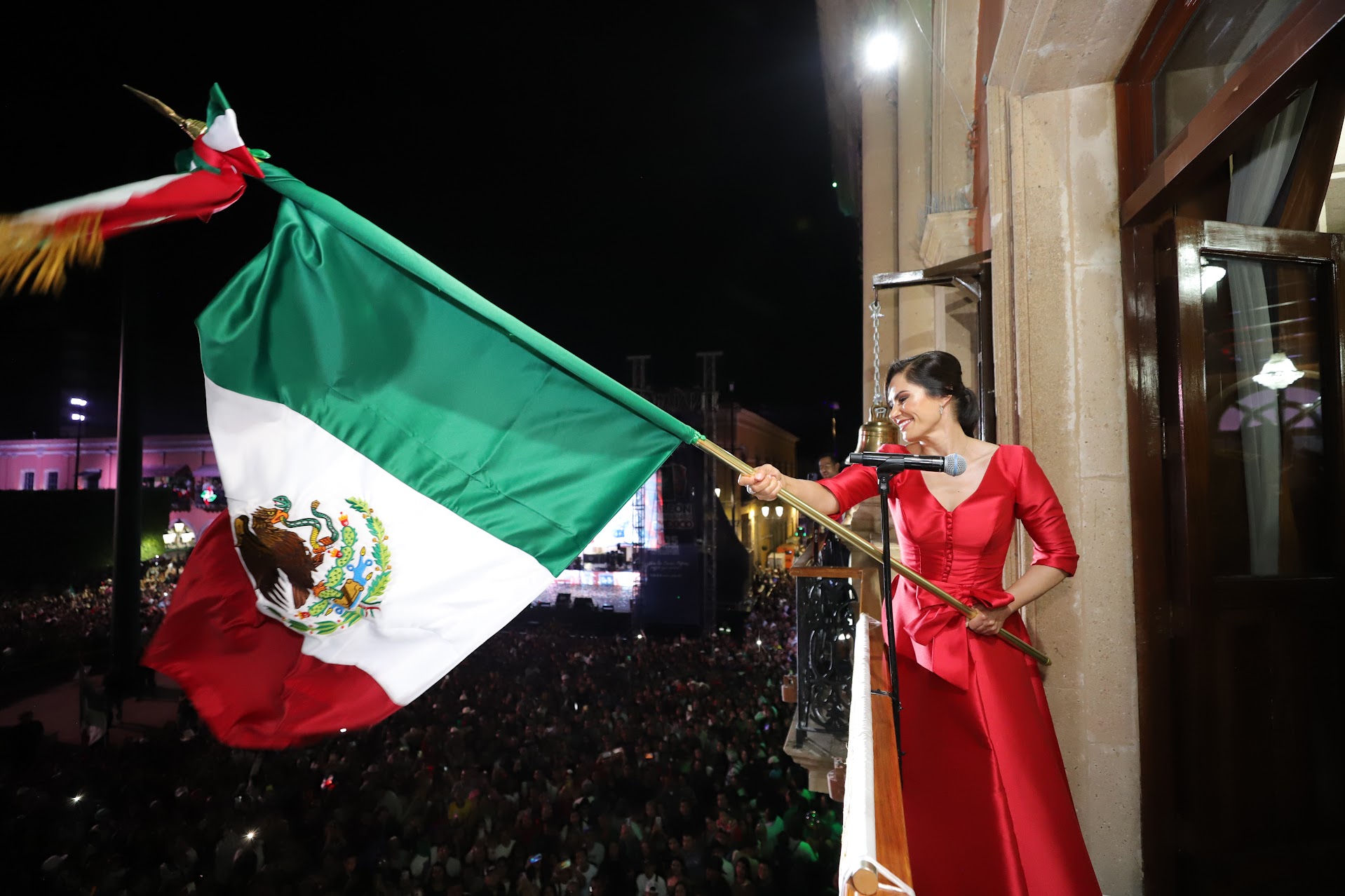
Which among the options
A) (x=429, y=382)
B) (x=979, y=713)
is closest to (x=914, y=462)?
(x=979, y=713)

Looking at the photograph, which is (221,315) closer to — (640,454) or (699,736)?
(640,454)

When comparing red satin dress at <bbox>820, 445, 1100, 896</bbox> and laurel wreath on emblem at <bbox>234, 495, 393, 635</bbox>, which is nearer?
laurel wreath on emblem at <bbox>234, 495, 393, 635</bbox>

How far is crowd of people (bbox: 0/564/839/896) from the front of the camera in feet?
21.4

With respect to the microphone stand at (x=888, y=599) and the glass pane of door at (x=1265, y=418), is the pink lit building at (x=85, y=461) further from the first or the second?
the glass pane of door at (x=1265, y=418)

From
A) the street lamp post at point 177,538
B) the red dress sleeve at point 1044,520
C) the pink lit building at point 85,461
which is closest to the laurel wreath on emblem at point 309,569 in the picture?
the red dress sleeve at point 1044,520

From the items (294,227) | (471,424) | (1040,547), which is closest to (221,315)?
(294,227)

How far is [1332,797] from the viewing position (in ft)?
9.98

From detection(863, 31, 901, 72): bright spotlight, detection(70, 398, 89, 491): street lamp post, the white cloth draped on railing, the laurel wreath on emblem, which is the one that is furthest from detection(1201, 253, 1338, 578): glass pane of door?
detection(70, 398, 89, 491): street lamp post

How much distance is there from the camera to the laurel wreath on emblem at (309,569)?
97.7 inches

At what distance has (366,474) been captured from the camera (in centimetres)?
265

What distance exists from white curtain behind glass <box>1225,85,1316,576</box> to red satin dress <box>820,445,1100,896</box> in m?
1.09

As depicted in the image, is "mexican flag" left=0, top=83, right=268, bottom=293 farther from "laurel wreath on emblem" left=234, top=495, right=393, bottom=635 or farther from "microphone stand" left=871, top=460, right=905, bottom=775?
"microphone stand" left=871, top=460, right=905, bottom=775

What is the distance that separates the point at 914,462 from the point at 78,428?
61.3 metres

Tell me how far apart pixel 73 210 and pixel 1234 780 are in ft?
16.3
